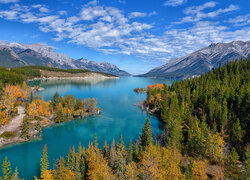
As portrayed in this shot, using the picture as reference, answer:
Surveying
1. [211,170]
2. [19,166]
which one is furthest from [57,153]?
[211,170]

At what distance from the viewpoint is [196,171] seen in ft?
139

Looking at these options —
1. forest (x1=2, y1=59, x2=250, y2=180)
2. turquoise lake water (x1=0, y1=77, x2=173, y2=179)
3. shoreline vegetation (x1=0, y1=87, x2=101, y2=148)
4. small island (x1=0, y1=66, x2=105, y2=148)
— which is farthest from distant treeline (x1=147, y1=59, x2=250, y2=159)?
small island (x1=0, y1=66, x2=105, y2=148)

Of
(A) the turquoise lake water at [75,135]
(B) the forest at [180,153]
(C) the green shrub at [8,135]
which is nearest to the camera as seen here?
(B) the forest at [180,153]

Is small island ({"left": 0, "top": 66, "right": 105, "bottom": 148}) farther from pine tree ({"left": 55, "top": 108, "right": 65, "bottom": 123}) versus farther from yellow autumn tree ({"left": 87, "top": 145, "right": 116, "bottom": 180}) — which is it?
yellow autumn tree ({"left": 87, "top": 145, "right": 116, "bottom": 180})

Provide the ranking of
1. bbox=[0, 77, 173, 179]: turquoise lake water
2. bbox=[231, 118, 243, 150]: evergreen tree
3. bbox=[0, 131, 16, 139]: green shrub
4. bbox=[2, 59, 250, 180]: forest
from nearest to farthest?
bbox=[2, 59, 250, 180]: forest → bbox=[0, 77, 173, 179]: turquoise lake water → bbox=[231, 118, 243, 150]: evergreen tree → bbox=[0, 131, 16, 139]: green shrub

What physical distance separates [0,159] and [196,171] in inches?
2617

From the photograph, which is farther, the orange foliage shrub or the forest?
the orange foliage shrub

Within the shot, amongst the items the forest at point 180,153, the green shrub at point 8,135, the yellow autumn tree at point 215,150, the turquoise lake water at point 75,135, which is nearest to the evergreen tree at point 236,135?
the forest at point 180,153

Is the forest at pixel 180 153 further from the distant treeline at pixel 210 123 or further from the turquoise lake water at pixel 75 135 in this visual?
the turquoise lake water at pixel 75 135

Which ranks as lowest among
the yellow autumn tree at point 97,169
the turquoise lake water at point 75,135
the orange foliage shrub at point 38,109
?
the turquoise lake water at point 75,135

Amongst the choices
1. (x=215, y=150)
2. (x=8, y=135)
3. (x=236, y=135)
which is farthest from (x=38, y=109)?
(x=236, y=135)

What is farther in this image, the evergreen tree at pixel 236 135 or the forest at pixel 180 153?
the evergreen tree at pixel 236 135

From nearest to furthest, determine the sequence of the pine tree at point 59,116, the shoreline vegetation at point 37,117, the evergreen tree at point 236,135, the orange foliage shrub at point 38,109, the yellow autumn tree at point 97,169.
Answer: the yellow autumn tree at point 97,169 < the evergreen tree at point 236,135 < the shoreline vegetation at point 37,117 < the orange foliage shrub at point 38,109 < the pine tree at point 59,116

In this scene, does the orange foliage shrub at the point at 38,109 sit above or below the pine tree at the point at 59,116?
above
